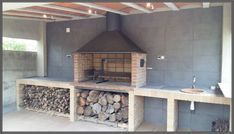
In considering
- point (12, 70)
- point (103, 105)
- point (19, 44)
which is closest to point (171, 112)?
point (103, 105)

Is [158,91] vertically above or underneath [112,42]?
underneath

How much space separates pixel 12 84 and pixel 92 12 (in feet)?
10.3

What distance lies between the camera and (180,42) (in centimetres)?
439

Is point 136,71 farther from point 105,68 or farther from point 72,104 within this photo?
point 72,104

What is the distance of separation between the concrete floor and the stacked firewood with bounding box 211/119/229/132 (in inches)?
75.1

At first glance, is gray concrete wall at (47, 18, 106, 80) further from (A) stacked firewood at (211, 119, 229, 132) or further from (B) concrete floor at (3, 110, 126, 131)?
(A) stacked firewood at (211, 119, 229, 132)

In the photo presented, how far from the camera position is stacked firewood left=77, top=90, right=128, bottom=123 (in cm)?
438

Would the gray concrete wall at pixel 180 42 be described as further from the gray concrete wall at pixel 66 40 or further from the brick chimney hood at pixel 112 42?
the gray concrete wall at pixel 66 40

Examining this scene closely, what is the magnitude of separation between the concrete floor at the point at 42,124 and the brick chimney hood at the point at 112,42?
171 centimetres

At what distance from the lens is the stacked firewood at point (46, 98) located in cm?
506

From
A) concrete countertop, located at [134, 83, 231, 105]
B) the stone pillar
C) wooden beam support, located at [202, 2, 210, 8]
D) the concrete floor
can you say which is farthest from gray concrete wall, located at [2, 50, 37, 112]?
wooden beam support, located at [202, 2, 210, 8]

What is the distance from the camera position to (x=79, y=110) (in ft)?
15.6

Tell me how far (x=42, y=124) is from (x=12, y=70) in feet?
6.91

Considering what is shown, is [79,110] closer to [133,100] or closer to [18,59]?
[133,100]
